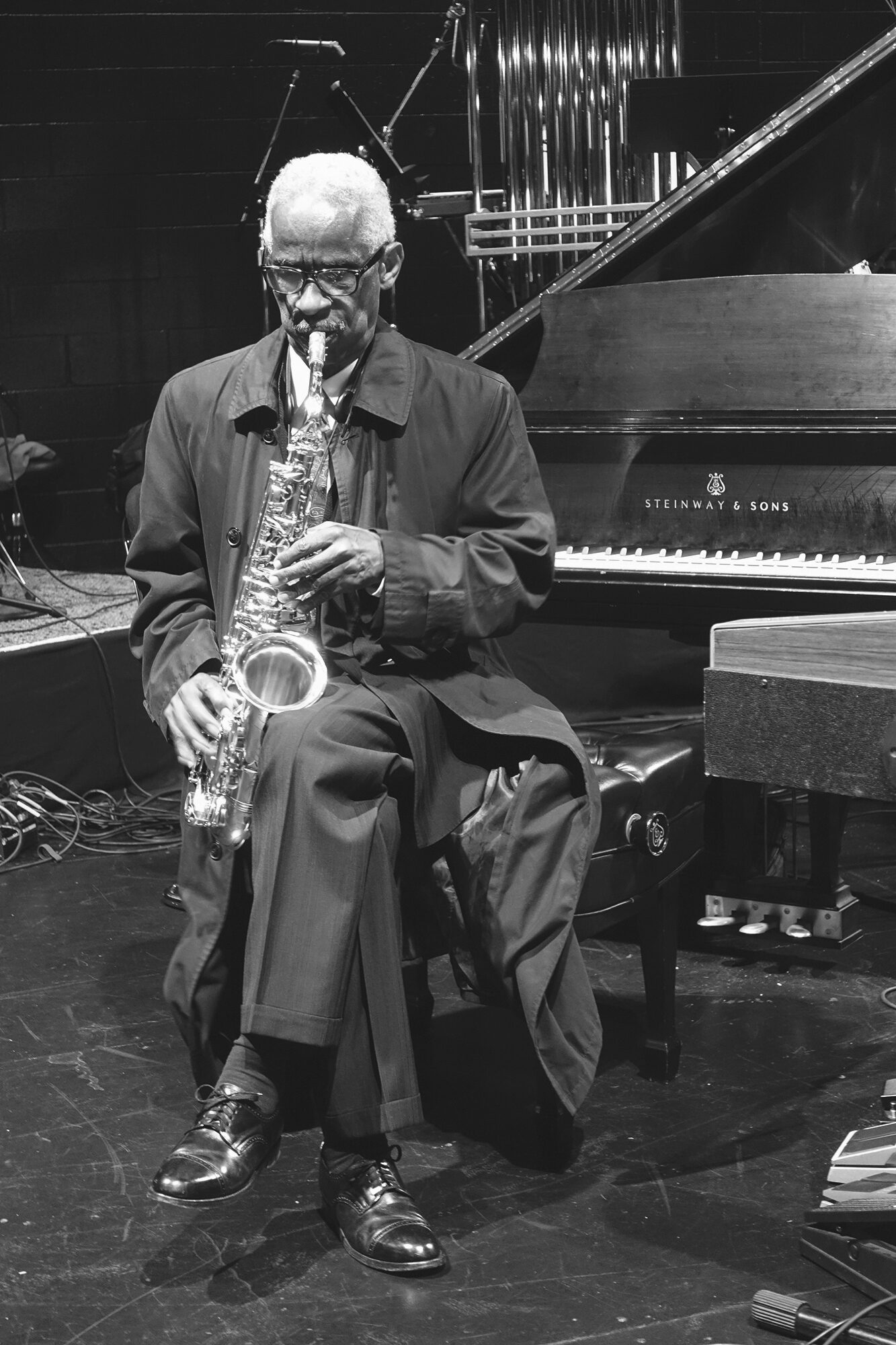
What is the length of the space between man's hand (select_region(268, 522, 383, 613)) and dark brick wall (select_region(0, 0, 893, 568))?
12.9ft

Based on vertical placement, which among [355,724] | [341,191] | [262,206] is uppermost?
[262,206]

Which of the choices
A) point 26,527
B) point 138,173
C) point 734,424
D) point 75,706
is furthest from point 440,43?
point 734,424

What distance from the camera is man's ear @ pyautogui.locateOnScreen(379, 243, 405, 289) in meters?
2.43

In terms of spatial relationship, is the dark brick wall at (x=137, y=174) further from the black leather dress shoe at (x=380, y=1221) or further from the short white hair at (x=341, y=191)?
the black leather dress shoe at (x=380, y=1221)

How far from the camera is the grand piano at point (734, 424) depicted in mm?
3209

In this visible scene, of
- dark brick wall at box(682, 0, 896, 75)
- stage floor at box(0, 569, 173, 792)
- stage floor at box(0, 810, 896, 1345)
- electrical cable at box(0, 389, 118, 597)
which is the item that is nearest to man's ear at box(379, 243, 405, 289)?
stage floor at box(0, 810, 896, 1345)

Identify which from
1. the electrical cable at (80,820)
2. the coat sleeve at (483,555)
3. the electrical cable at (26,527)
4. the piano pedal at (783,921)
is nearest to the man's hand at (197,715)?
the coat sleeve at (483,555)

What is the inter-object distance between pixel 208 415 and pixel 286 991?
873mm

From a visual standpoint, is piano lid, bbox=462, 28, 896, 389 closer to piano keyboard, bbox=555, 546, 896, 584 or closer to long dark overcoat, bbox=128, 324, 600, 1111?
piano keyboard, bbox=555, 546, 896, 584

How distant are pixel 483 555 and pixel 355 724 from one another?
1.12 ft

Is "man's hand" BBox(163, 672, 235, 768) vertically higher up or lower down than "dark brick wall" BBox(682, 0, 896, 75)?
lower down

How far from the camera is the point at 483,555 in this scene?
2.45 meters

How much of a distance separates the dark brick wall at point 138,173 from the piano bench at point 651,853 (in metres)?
3.71

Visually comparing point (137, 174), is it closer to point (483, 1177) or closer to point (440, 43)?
point (440, 43)
